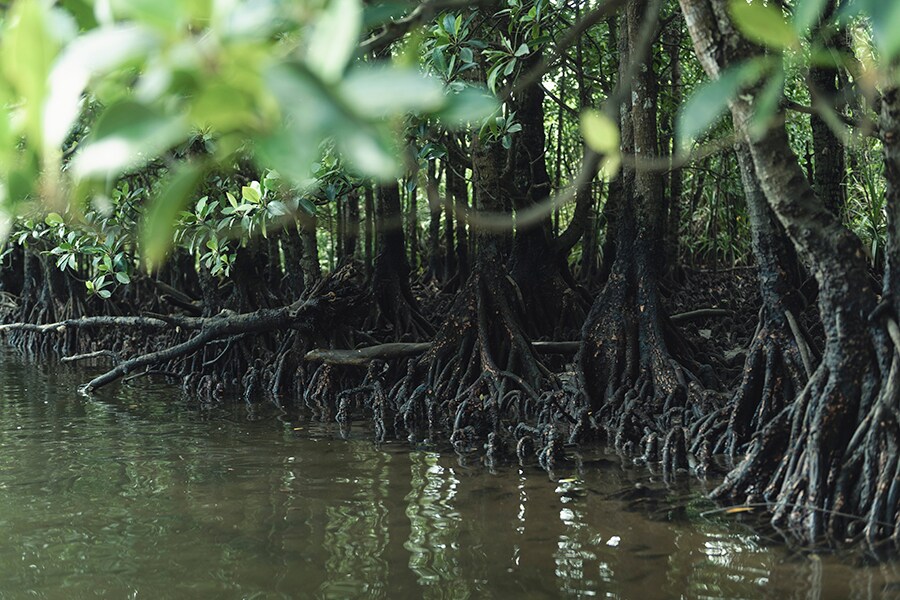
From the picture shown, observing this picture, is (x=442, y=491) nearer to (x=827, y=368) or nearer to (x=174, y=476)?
(x=174, y=476)

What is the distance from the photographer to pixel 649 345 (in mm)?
5527

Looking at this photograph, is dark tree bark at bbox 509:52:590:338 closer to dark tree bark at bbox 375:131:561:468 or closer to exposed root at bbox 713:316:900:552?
dark tree bark at bbox 375:131:561:468


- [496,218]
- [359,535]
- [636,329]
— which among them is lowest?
[359,535]

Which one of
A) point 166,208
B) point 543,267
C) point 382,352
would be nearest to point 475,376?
point 382,352

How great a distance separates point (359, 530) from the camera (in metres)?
3.63

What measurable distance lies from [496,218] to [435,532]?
2.96 metres

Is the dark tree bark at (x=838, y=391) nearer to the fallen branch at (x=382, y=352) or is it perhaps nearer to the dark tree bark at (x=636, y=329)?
the dark tree bark at (x=636, y=329)

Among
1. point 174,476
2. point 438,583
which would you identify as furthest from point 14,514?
point 438,583

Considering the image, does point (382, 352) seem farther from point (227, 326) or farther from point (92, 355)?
point (92, 355)

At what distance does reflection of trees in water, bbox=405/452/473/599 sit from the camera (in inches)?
119

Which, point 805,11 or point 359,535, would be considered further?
point 359,535

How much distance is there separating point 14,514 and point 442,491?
1875 millimetres

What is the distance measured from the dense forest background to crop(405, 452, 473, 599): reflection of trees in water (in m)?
0.57

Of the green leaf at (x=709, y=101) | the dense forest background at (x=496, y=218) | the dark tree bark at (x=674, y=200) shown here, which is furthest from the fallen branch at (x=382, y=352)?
the green leaf at (x=709, y=101)
